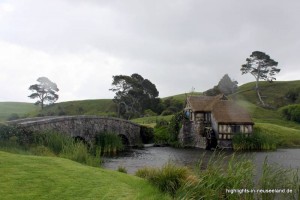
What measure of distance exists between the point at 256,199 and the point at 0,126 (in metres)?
18.1

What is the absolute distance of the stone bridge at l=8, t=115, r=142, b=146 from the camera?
32.9 meters

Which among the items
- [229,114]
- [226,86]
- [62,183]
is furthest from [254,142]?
[226,86]

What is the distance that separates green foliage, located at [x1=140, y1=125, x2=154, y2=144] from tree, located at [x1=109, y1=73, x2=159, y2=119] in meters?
28.9

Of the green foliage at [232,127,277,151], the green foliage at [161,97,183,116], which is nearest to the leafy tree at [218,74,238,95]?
the green foliage at [161,97,183,116]

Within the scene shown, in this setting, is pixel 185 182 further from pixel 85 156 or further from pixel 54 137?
pixel 54 137

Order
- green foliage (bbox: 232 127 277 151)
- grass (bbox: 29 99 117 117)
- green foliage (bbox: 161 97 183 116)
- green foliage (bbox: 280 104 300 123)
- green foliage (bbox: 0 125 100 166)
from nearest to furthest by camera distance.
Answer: green foliage (bbox: 0 125 100 166) < green foliage (bbox: 232 127 277 151) < green foliage (bbox: 280 104 300 123) < green foliage (bbox: 161 97 183 116) < grass (bbox: 29 99 117 117)

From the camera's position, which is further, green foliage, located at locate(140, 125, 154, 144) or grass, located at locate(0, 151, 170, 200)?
green foliage, located at locate(140, 125, 154, 144)

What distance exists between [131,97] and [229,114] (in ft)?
131

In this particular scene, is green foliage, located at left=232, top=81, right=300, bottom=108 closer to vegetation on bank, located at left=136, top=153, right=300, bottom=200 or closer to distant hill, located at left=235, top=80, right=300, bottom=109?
distant hill, located at left=235, top=80, right=300, bottom=109

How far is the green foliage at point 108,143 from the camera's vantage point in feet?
134

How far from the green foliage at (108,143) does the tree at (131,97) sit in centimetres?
4089

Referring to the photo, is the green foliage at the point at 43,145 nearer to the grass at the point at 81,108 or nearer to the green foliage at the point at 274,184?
the green foliage at the point at 274,184

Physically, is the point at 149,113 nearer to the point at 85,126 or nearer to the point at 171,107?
the point at 171,107

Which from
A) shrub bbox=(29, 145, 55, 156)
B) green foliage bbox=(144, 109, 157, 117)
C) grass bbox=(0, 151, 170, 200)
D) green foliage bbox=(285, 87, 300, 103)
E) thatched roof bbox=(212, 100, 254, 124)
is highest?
green foliage bbox=(285, 87, 300, 103)
